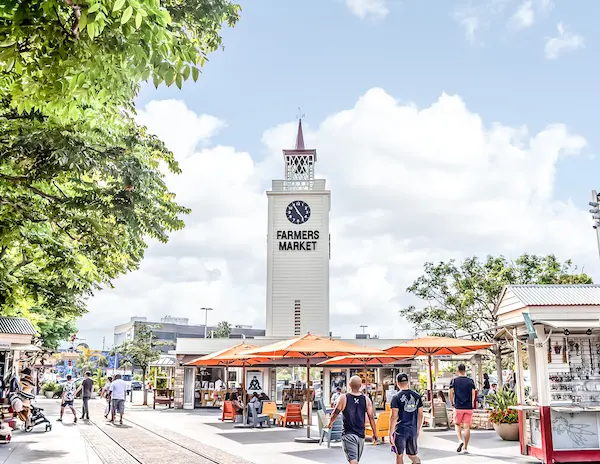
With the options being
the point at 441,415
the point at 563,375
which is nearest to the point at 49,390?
the point at 441,415

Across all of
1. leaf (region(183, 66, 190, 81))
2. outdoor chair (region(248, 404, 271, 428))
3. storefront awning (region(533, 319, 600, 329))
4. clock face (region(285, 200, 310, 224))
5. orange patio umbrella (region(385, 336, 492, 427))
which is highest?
clock face (region(285, 200, 310, 224))

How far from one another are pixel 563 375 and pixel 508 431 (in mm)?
3596

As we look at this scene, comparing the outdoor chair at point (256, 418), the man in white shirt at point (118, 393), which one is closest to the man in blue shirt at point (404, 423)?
the outdoor chair at point (256, 418)

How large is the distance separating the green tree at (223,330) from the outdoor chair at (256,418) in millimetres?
59058

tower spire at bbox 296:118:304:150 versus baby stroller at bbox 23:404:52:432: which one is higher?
tower spire at bbox 296:118:304:150

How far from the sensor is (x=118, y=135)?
10.4m

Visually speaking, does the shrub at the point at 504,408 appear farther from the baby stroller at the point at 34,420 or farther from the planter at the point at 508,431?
the baby stroller at the point at 34,420

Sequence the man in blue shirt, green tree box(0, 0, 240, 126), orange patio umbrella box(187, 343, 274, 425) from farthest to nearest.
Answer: orange patio umbrella box(187, 343, 274, 425) → the man in blue shirt → green tree box(0, 0, 240, 126)

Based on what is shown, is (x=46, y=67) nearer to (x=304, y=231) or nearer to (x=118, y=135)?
(x=118, y=135)

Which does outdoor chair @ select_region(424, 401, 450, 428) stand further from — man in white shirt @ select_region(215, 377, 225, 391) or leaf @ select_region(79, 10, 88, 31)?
leaf @ select_region(79, 10, 88, 31)

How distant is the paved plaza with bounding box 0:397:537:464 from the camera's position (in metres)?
11.9

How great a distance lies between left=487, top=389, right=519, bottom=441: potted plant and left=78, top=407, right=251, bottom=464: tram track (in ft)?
19.2

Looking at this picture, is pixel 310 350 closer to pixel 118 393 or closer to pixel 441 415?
pixel 441 415

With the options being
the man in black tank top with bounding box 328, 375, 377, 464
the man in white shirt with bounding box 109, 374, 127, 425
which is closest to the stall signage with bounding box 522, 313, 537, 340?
the man in black tank top with bounding box 328, 375, 377, 464
